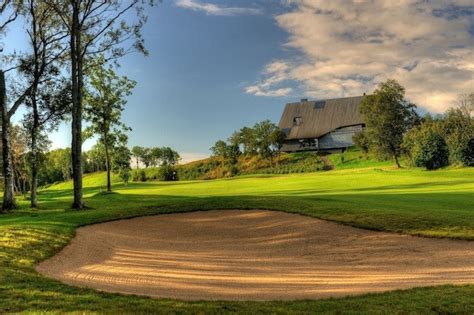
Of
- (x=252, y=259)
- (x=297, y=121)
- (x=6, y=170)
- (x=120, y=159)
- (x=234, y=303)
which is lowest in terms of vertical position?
(x=252, y=259)

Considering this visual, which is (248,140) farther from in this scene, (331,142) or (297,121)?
(331,142)

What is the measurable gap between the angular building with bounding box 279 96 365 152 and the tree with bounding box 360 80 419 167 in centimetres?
2239

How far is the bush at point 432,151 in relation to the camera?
60.4 m

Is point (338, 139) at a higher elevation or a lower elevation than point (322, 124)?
lower

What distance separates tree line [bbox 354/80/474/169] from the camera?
198ft

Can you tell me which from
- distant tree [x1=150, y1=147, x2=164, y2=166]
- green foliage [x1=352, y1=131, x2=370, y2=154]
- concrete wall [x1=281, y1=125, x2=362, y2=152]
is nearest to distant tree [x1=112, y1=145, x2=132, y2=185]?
green foliage [x1=352, y1=131, x2=370, y2=154]

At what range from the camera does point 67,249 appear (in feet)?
48.7

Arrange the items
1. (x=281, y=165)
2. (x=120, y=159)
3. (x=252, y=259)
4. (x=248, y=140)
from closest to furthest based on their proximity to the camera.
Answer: (x=252, y=259) → (x=120, y=159) → (x=281, y=165) → (x=248, y=140)

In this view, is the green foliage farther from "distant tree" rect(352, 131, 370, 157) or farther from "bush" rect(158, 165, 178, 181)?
"bush" rect(158, 165, 178, 181)

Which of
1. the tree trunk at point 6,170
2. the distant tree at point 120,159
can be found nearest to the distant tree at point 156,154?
the distant tree at point 120,159

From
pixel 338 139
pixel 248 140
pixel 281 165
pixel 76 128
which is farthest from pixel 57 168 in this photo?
pixel 76 128

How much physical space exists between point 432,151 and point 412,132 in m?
5.76

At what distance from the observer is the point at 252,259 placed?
1395cm

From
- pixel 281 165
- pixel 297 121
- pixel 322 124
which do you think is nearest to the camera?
pixel 281 165
